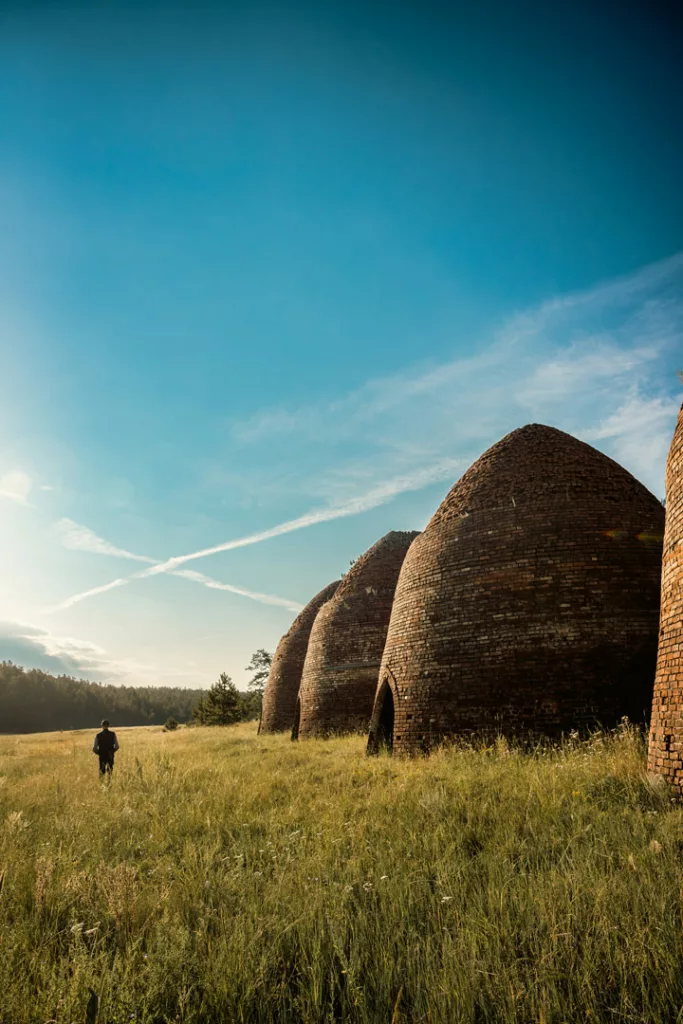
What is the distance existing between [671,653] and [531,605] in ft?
8.56

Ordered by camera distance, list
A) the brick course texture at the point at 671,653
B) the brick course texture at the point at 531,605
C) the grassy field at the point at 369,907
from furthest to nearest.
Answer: the brick course texture at the point at 531,605 → the brick course texture at the point at 671,653 → the grassy field at the point at 369,907

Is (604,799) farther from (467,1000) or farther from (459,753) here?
(467,1000)

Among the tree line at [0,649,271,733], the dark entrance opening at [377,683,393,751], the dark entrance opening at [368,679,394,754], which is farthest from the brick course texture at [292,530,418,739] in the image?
the tree line at [0,649,271,733]

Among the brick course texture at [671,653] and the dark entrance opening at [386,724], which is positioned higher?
the brick course texture at [671,653]

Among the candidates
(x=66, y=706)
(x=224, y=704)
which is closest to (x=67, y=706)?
(x=66, y=706)

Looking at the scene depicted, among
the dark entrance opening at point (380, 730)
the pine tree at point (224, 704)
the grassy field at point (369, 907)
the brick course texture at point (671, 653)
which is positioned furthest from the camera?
the pine tree at point (224, 704)

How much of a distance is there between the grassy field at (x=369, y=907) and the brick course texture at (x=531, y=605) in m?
1.52

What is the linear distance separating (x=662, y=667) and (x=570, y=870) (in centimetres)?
293

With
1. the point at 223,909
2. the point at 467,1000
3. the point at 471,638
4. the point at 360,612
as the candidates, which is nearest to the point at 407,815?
the point at 223,909

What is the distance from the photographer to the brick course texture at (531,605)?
7438mm

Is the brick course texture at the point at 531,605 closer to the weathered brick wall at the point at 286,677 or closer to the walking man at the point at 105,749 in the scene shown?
the walking man at the point at 105,749

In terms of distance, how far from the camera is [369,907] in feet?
10.3

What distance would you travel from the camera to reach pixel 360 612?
645 inches

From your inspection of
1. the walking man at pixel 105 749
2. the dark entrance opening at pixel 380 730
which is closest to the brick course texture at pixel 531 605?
the dark entrance opening at pixel 380 730
